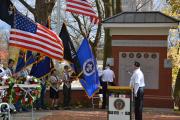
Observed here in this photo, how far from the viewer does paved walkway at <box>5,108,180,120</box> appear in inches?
684

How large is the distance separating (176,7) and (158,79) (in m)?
5.00

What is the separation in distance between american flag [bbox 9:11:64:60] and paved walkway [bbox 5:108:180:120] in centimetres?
364

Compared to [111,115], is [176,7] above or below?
above

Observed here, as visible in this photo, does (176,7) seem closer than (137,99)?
No

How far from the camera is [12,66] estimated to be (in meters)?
17.7

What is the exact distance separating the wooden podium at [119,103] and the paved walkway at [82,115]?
314 cm

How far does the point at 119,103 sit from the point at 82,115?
14.1 ft

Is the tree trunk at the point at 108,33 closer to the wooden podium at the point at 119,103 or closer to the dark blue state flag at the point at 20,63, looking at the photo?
the dark blue state flag at the point at 20,63

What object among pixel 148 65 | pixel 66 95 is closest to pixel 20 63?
pixel 66 95

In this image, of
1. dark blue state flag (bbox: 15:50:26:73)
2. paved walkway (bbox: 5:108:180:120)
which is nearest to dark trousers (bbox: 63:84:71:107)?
paved walkway (bbox: 5:108:180:120)

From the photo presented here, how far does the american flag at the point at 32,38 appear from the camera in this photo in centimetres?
1369

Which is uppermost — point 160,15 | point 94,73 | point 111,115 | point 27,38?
point 160,15

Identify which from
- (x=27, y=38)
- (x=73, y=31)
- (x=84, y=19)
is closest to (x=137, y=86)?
(x=27, y=38)

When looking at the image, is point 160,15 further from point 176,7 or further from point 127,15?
point 176,7
